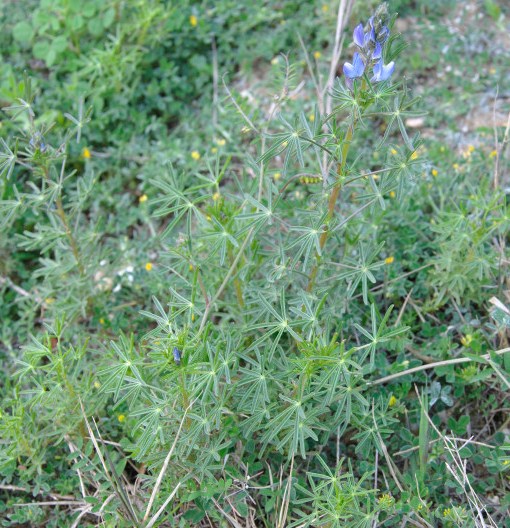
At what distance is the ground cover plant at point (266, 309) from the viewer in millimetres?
2307

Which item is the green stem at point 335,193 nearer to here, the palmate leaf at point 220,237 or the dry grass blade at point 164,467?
the palmate leaf at point 220,237

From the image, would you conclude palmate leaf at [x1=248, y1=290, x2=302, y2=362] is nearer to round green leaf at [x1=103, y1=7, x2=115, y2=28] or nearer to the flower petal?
the flower petal

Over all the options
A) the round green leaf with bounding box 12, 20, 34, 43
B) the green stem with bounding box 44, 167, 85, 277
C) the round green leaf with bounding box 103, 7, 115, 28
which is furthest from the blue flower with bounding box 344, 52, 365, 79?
the round green leaf with bounding box 12, 20, 34, 43

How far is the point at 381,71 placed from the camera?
212cm

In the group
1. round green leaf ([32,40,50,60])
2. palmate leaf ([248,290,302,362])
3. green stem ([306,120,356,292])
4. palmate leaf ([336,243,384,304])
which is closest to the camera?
green stem ([306,120,356,292])

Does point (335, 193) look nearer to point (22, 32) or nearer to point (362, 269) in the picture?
point (362, 269)

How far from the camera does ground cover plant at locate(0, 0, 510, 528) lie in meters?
2.31

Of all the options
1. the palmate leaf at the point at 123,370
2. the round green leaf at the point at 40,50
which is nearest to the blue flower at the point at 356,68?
the palmate leaf at the point at 123,370

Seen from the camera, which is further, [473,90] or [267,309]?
[473,90]

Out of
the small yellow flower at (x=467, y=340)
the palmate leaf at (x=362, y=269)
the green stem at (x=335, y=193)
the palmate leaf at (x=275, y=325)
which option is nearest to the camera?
the green stem at (x=335, y=193)

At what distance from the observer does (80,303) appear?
3008 millimetres

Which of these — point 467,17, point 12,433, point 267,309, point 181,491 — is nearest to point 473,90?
point 467,17

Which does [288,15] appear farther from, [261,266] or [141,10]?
[261,266]

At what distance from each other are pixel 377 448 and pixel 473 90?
2.38 metres
